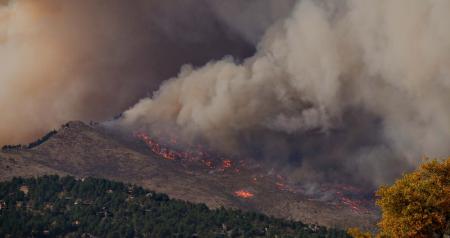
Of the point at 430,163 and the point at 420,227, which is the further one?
the point at 430,163

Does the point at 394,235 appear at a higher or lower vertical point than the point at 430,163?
lower

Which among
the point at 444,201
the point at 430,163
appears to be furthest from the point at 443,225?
the point at 430,163

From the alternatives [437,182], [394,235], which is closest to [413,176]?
[437,182]

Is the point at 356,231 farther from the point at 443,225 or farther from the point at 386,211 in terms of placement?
the point at 443,225

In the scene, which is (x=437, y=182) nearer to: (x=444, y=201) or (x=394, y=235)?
Answer: (x=444, y=201)

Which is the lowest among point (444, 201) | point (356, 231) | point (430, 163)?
point (356, 231)

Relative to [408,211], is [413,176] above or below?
above

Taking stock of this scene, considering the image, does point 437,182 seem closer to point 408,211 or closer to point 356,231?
point 408,211
